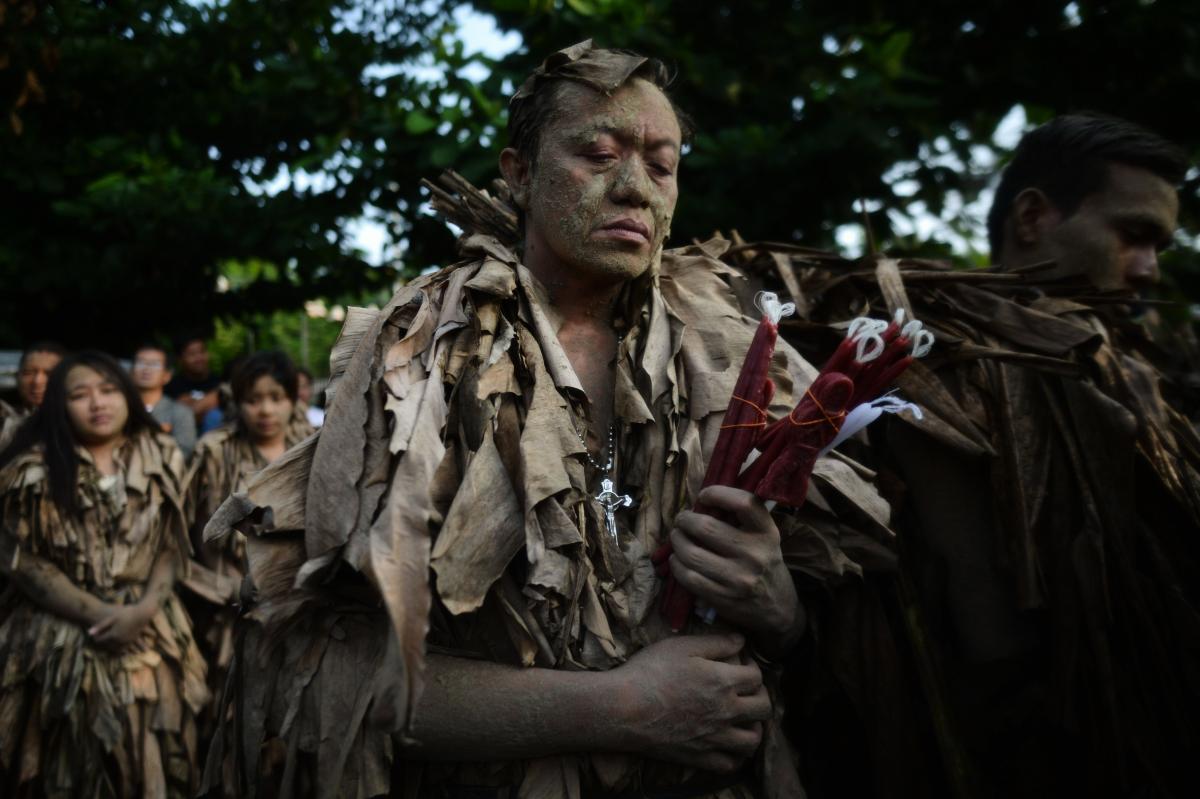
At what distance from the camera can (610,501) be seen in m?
2.13

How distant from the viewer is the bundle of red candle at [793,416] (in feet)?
6.21

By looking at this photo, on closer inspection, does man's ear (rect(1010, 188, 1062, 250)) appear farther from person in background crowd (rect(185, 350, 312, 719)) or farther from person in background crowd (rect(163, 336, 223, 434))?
person in background crowd (rect(163, 336, 223, 434))

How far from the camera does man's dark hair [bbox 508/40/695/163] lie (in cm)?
219

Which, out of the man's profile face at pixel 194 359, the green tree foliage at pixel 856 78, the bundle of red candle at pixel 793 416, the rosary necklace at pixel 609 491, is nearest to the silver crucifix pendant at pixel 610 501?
the rosary necklace at pixel 609 491

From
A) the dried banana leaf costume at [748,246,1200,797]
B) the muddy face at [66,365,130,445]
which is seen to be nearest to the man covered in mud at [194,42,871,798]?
the dried banana leaf costume at [748,246,1200,797]

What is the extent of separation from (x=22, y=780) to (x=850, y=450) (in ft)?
12.3

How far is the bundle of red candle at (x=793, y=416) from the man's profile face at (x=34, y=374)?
490 cm

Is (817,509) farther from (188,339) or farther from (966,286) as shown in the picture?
(188,339)

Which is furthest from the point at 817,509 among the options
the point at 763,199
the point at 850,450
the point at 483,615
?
the point at 763,199

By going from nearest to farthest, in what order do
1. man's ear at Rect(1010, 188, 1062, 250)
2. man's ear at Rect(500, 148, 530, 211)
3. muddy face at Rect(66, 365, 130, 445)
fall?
man's ear at Rect(500, 148, 530, 211), man's ear at Rect(1010, 188, 1062, 250), muddy face at Rect(66, 365, 130, 445)

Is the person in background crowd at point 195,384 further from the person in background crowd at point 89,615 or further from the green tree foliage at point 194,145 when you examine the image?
the person in background crowd at point 89,615

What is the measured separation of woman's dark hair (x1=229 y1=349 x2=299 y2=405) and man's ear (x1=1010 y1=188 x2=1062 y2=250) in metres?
3.85

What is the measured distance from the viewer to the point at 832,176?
5.56 meters

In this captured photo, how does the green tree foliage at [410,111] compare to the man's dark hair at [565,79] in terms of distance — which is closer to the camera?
the man's dark hair at [565,79]
